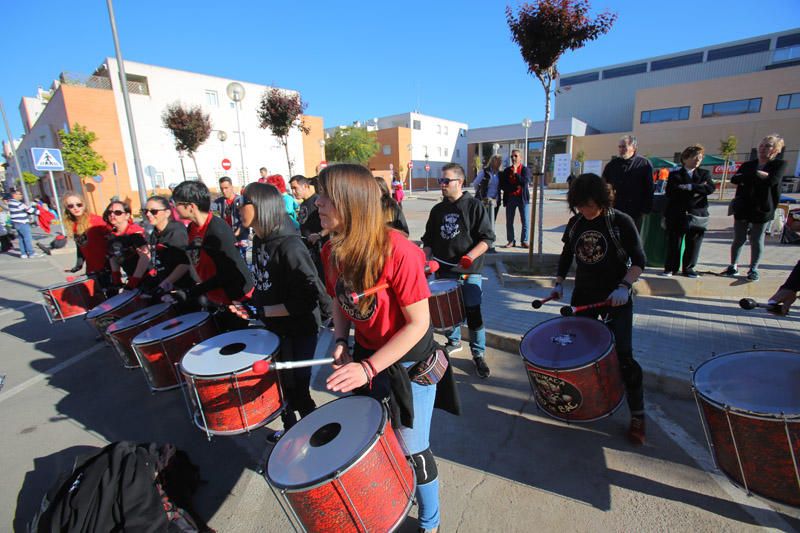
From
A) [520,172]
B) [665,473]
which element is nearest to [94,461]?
[665,473]

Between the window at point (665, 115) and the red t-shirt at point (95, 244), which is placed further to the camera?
the window at point (665, 115)

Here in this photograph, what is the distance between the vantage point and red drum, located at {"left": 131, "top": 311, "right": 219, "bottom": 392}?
300 cm

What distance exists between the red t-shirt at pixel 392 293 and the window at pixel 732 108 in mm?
46881

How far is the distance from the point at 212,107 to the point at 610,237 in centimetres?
3692

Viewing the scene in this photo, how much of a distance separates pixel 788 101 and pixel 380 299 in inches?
1860

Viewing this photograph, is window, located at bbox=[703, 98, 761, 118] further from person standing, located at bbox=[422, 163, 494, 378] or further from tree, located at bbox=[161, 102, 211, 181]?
person standing, located at bbox=[422, 163, 494, 378]

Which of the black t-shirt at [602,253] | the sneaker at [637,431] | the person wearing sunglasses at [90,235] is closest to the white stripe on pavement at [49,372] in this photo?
the person wearing sunglasses at [90,235]

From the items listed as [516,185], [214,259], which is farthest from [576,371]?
[516,185]

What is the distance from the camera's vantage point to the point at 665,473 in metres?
2.50

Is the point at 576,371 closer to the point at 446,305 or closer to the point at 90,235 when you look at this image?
the point at 446,305

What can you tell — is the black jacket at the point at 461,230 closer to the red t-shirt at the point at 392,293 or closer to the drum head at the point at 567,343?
the drum head at the point at 567,343

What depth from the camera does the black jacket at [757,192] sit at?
5082 millimetres

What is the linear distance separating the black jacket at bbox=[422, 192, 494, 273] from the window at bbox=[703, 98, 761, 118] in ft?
147

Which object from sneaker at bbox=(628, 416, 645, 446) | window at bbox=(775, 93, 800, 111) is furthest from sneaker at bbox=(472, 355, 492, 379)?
window at bbox=(775, 93, 800, 111)
